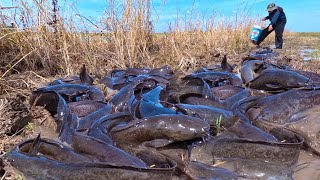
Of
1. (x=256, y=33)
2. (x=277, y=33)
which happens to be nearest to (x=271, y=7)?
(x=277, y=33)

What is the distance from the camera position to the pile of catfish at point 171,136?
2188mm

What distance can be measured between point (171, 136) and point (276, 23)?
10913 mm

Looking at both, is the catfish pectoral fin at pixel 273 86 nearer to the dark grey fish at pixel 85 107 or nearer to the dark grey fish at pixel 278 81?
the dark grey fish at pixel 278 81

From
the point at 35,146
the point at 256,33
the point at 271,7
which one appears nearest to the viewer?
the point at 35,146

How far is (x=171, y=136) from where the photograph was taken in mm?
2637

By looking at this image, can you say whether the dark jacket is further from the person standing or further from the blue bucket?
the blue bucket

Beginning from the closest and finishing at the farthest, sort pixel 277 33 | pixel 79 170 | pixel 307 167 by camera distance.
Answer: pixel 79 170 → pixel 307 167 → pixel 277 33

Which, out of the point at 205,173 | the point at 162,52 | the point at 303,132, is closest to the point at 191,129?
the point at 205,173

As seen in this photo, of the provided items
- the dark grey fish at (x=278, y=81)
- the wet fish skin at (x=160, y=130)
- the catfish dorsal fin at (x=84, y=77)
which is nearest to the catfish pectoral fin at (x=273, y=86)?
the dark grey fish at (x=278, y=81)

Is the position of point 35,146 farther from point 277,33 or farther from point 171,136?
point 277,33

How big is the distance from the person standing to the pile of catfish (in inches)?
345

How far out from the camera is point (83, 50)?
5.97 metres

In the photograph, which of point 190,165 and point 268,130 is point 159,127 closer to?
point 190,165

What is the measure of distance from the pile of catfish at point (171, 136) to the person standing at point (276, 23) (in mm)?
8758
